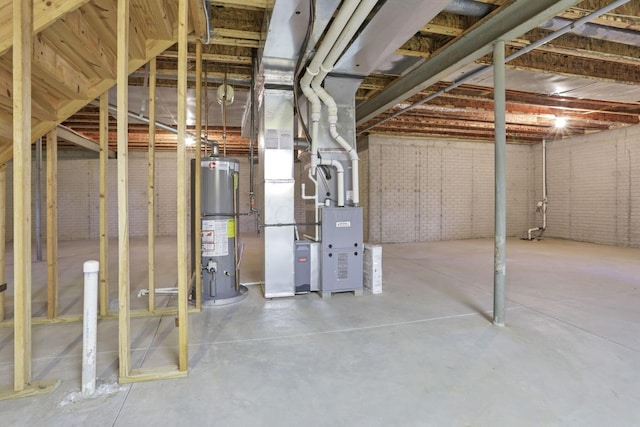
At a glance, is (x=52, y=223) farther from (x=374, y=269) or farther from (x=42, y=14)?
(x=374, y=269)

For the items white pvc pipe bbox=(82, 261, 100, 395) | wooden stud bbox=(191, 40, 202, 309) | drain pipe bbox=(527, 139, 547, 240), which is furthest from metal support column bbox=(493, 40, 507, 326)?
drain pipe bbox=(527, 139, 547, 240)

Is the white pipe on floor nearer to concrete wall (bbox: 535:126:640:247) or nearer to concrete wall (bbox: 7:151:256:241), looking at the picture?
concrete wall (bbox: 535:126:640:247)

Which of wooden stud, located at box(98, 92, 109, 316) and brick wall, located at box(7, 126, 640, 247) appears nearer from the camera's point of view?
wooden stud, located at box(98, 92, 109, 316)

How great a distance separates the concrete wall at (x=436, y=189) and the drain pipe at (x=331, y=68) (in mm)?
4571

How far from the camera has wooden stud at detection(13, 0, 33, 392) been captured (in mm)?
1711

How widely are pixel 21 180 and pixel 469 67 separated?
15.1 feet

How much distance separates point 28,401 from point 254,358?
120 cm

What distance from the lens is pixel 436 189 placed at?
8.91 metres

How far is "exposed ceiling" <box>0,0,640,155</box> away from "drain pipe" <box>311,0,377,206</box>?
0.28m

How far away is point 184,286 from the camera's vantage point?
6.48 feet

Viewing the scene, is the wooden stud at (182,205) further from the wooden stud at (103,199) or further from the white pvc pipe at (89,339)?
the wooden stud at (103,199)

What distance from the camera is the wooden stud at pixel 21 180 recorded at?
1.71 metres

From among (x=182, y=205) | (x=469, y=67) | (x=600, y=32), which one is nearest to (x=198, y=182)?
(x=182, y=205)

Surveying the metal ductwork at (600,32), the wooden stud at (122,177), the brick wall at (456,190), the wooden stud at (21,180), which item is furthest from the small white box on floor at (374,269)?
Answer: the brick wall at (456,190)
